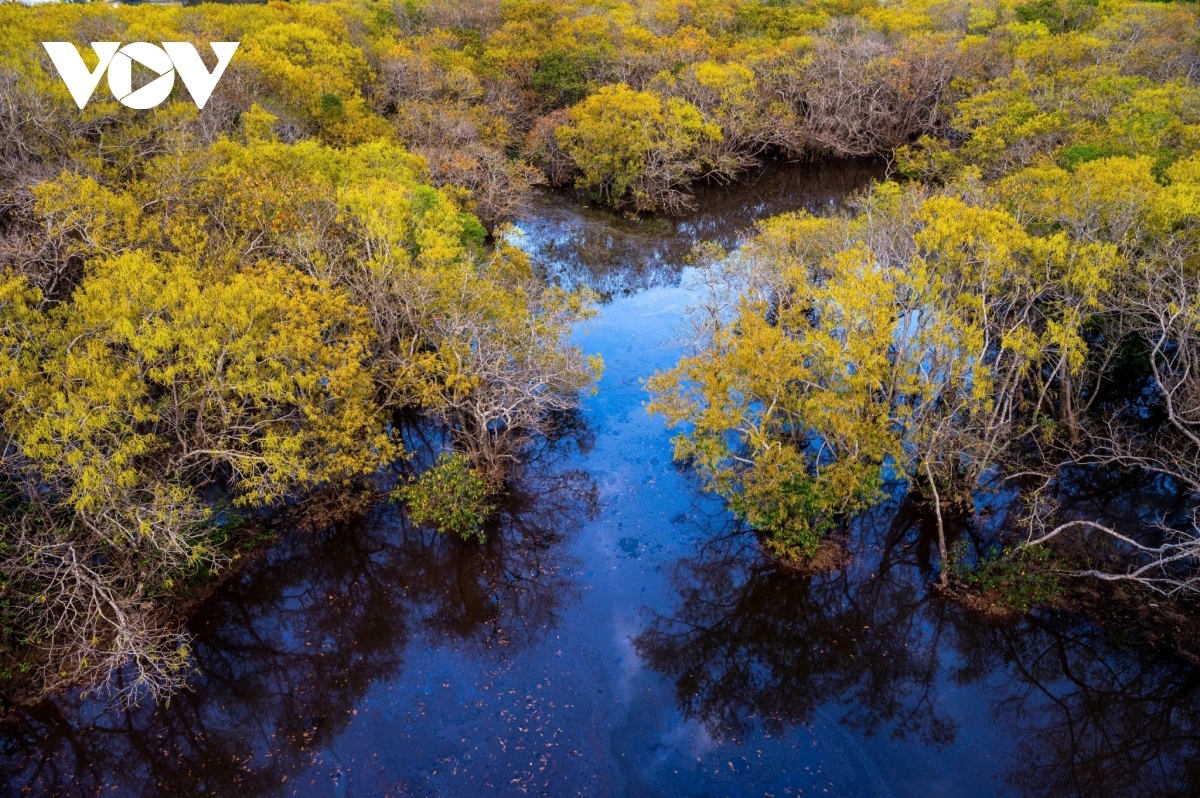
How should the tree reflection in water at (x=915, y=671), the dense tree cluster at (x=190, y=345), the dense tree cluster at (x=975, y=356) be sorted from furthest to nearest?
the dense tree cluster at (x=975, y=356)
the dense tree cluster at (x=190, y=345)
the tree reflection in water at (x=915, y=671)

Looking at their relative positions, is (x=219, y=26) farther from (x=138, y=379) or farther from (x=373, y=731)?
(x=373, y=731)

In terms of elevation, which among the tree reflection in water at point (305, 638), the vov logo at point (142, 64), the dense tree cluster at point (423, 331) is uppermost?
the vov logo at point (142, 64)

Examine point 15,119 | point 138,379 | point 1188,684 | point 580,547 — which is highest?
point 15,119

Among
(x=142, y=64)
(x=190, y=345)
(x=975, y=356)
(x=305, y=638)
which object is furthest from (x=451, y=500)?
(x=142, y=64)

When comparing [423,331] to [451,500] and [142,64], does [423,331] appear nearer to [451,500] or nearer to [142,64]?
[451,500]

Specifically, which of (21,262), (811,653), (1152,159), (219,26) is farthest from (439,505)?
(219,26)

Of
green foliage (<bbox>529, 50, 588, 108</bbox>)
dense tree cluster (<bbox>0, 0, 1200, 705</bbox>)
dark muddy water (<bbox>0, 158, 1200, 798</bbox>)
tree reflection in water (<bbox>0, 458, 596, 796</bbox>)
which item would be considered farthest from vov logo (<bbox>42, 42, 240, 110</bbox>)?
green foliage (<bbox>529, 50, 588, 108</bbox>)

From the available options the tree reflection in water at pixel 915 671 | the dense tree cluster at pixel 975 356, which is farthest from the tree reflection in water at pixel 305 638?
the dense tree cluster at pixel 975 356

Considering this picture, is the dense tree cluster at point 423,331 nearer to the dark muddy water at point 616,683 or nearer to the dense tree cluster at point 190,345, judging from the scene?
the dense tree cluster at point 190,345
